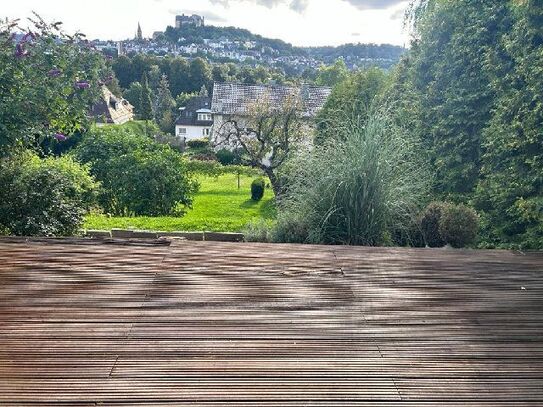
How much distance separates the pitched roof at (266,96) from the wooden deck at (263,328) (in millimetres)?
8813

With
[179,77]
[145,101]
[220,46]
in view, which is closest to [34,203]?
[145,101]

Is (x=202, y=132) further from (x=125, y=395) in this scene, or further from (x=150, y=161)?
(x=125, y=395)

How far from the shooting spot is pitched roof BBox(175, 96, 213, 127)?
30094 mm

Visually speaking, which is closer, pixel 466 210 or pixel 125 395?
pixel 125 395

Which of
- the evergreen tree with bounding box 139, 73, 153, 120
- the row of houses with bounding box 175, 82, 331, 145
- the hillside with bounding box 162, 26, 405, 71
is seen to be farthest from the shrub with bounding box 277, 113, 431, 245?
the hillside with bounding box 162, 26, 405, 71

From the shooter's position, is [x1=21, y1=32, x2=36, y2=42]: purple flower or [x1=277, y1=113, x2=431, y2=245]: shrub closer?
[x1=277, y1=113, x2=431, y2=245]: shrub

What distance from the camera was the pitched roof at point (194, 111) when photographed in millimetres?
30094

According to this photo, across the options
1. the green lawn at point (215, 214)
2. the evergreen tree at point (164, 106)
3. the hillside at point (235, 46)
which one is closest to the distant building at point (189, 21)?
the hillside at point (235, 46)

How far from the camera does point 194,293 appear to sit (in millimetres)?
2162

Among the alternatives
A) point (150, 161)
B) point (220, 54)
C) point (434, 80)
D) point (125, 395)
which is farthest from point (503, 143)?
point (220, 54)

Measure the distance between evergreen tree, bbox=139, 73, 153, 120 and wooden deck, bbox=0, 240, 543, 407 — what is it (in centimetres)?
2588

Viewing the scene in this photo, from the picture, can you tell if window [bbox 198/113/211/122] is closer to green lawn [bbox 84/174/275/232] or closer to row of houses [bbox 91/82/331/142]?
row of houses [bbox 91/82/331/142]

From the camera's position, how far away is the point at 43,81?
433cm

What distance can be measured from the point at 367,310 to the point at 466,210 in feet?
6.11
